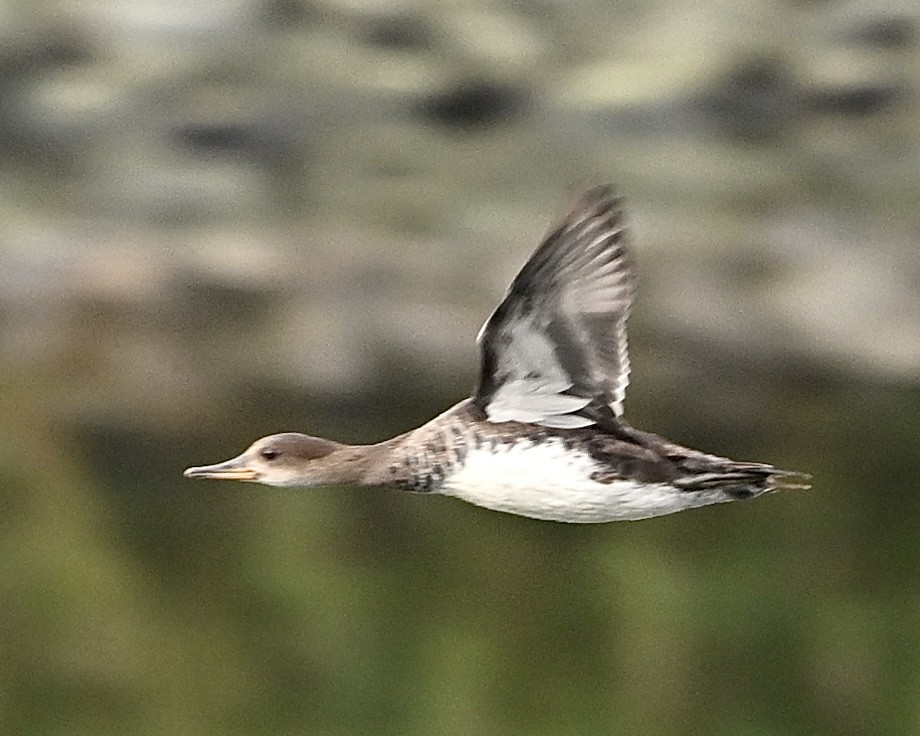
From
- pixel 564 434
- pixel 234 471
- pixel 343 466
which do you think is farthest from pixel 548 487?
pixel 234 471

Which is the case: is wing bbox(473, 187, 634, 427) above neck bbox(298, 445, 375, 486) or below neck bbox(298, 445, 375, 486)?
above

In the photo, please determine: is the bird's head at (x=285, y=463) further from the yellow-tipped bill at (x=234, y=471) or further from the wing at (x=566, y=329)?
the wing at (x=566, y=329)

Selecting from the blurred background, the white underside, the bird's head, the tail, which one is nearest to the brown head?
the bird's head

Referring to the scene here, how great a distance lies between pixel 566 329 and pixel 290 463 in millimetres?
285

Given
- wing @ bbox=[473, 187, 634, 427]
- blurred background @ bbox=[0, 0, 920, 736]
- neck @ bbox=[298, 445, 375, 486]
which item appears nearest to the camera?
wing @ bbox=[473, 187, 634, 427]

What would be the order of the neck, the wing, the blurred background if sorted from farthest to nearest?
the blurred background < the neck < the wing

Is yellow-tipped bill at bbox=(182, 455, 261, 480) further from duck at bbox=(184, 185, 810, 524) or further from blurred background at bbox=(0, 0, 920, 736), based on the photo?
blurred background at bbox=(0, 0, 920, 736)

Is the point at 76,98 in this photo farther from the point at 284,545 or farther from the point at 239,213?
the point at 284,545

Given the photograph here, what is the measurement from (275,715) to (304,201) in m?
0.93

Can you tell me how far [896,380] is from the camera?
253cm

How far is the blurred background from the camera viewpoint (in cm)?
221

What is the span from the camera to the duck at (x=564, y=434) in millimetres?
1056

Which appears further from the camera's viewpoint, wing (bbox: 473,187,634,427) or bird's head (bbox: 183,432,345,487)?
bird's head (bbox: 183,432,345,487)

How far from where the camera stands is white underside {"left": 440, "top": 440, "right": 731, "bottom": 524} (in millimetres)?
1070
